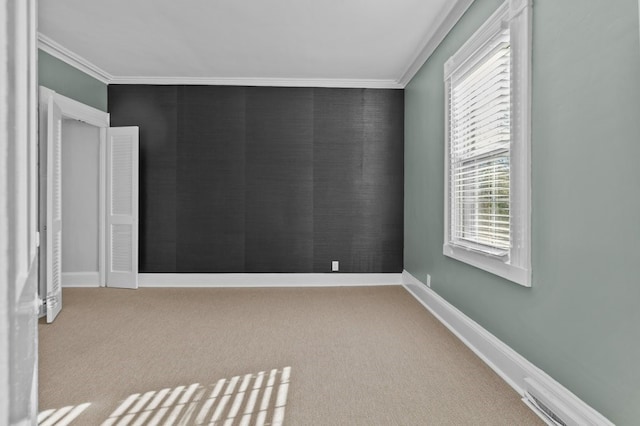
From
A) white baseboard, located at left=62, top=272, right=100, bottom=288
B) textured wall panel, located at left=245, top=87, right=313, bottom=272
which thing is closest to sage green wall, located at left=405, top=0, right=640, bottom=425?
textured wall panel, located at left=245, top=87, right=313, bottom=272

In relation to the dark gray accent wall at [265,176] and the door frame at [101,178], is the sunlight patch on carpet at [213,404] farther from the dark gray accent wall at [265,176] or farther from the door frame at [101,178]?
the door frame at [101,178]

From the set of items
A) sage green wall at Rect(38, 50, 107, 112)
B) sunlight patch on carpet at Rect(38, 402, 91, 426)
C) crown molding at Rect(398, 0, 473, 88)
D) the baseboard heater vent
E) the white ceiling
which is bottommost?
sunlight patch on carpet at Rect(38, 402, 91, 426)

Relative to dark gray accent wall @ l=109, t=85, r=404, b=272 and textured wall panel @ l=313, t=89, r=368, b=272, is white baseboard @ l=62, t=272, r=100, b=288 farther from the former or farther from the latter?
textured wall panel @ l=313, t=89, r=368, b=272

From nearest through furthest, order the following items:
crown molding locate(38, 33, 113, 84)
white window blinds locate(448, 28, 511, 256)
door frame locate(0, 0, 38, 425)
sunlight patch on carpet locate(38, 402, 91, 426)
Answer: door frame locate(0, 0, 38, 425)
sunlight patch on carpet locate(38, 402, 91, 426)
white window blinds locate(448, 28, 511, 256)
crown molding locate(38, 33, 113, 84)

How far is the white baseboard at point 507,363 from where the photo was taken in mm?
1854

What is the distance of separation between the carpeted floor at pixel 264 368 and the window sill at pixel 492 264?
668 mm

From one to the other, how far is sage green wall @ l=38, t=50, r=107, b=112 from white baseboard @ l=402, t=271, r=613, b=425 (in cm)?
470

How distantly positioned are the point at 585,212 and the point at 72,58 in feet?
17.1

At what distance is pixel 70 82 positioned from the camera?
4512 millimetres

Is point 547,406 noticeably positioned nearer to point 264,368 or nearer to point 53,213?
point 264,368

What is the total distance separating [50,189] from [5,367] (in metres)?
3.87

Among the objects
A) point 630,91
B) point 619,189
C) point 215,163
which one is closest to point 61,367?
point 215,163

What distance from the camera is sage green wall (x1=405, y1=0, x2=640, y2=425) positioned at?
1600mm

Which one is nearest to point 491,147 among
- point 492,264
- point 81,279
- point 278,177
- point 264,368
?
point 492,264
